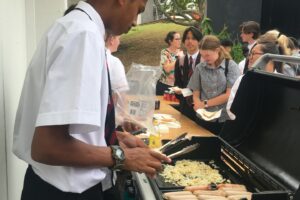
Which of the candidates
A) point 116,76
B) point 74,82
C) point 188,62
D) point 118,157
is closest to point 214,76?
point 188,62

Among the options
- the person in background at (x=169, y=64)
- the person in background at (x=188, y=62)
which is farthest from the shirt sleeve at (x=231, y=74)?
the person in background at (x=169, y=64)

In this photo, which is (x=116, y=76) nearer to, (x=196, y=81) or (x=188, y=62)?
(x=196, y=81)

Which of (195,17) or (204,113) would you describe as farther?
(195,17)

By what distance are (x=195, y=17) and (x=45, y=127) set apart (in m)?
8.93

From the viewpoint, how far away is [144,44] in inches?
454

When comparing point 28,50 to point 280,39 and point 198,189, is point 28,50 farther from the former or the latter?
point 280,39

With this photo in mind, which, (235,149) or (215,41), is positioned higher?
(215,41)

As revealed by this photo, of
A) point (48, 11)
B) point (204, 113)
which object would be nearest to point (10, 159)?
point (48, 11)

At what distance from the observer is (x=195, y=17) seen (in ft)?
31.0

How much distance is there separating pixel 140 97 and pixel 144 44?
9.33 metres

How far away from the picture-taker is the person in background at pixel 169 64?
4.84 meters

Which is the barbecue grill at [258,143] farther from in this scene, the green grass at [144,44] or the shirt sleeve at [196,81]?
the green grass at [144,44]

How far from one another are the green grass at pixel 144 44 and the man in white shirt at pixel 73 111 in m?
10.2

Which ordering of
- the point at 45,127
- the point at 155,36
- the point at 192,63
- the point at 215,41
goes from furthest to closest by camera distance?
the point at 155,36 < the point at 192,63 < the point at 215,41 < the point at 45,127
